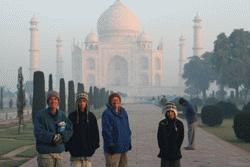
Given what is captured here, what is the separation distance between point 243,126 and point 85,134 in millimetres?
8117

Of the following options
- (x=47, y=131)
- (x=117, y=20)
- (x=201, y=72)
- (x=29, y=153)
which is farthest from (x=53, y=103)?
(x=117, y=20)

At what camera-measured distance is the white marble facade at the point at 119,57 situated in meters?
79.4

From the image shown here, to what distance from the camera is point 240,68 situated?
38031 millimetres

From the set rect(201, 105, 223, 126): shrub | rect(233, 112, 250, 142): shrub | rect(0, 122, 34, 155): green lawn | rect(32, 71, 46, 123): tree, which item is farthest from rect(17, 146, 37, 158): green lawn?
rect(201, 105, 223, 126): shrub

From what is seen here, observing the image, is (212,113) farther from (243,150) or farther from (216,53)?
(216,53)

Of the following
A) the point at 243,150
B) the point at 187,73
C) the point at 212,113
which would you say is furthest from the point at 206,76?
the point at 243,150

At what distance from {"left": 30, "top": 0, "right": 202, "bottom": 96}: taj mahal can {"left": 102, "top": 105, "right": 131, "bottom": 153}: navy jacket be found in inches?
2859

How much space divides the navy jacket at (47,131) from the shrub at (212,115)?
46.5ft

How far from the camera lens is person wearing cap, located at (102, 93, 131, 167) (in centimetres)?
525

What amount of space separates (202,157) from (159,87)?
6967 centimetres

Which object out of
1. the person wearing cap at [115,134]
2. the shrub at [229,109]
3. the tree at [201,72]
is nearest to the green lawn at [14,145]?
the person wearing cap at [115,134]

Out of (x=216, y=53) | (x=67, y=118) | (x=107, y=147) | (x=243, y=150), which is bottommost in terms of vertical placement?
(x=243, y=150)

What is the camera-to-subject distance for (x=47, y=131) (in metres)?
4.68

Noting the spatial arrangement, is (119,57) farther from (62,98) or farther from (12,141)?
(12,141)
